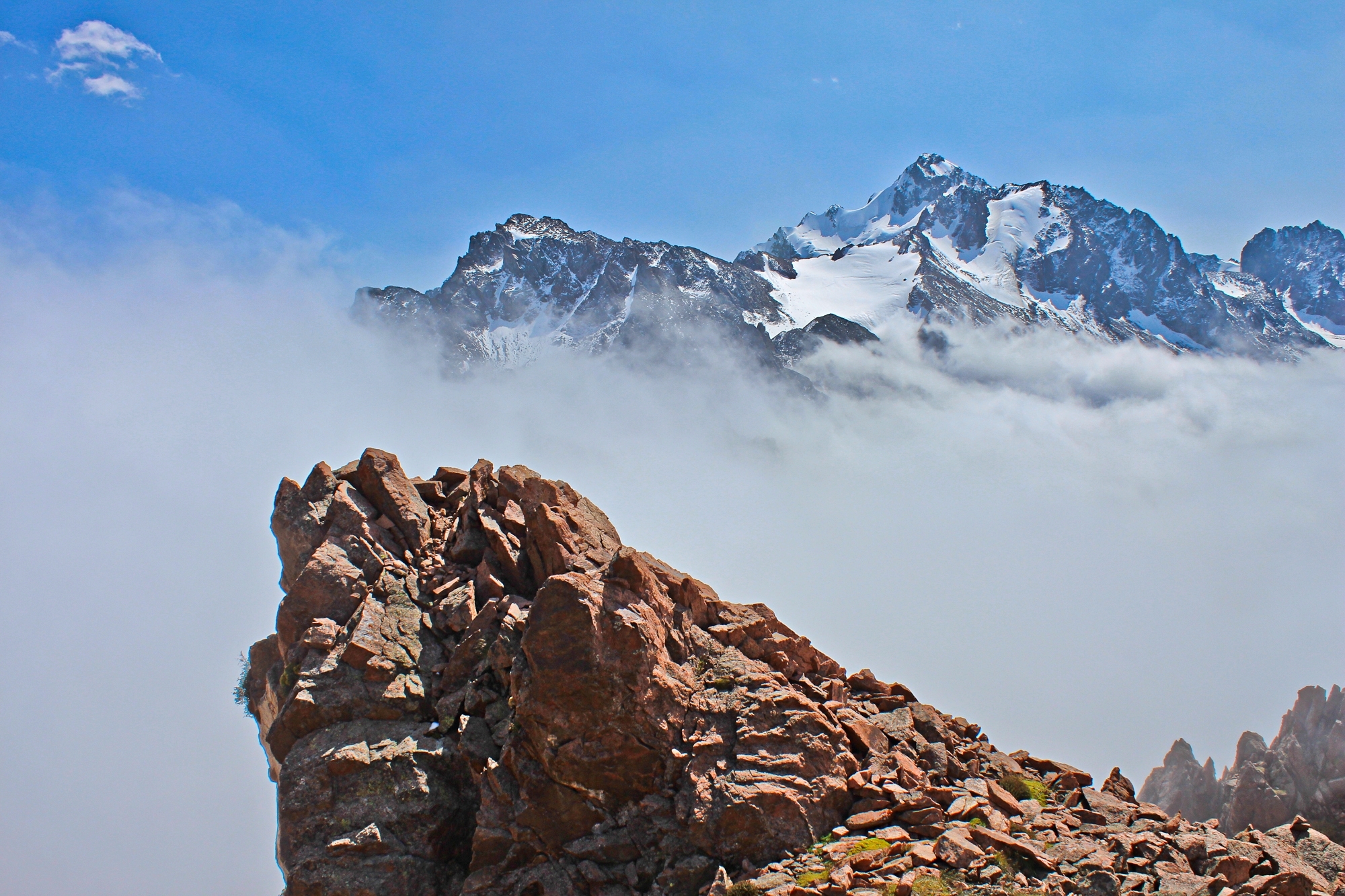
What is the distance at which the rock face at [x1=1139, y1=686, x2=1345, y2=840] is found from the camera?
323 feet

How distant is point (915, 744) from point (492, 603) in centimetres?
1664

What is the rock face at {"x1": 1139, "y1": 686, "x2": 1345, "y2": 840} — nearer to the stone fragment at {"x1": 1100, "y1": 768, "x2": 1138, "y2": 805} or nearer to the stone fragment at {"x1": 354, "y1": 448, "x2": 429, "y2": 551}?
the stone fragment at {"x1": 1100, "y1": 768, "x2": 1138, "y2": 805}

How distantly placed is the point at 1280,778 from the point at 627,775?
374ft

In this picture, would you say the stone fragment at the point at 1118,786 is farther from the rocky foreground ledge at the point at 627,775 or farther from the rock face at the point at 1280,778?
the rock face at the point at 1280,778

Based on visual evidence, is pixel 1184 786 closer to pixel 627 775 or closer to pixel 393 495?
pixel 627 775

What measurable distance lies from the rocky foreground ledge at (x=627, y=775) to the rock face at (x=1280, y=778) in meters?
85.2

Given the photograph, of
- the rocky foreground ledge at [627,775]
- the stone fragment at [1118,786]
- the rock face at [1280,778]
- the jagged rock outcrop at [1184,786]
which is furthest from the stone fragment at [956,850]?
the jagged rock outcrop at [1184,786]

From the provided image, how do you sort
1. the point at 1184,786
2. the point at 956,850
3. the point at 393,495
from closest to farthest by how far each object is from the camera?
the point at 956,850 < the point at 393,495 < the point at 1184,786

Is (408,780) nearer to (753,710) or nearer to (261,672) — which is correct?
(753,710)

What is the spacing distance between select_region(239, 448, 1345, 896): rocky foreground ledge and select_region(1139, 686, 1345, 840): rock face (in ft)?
280

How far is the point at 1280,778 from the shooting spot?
104 metres

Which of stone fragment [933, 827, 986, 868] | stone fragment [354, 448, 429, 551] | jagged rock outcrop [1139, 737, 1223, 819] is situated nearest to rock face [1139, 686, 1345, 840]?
jagged rock outcrop [1139, 737, 1223, 819]

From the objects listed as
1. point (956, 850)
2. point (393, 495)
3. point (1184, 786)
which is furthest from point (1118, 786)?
point (1184, 786)

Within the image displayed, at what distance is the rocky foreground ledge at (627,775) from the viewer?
2378 cm
